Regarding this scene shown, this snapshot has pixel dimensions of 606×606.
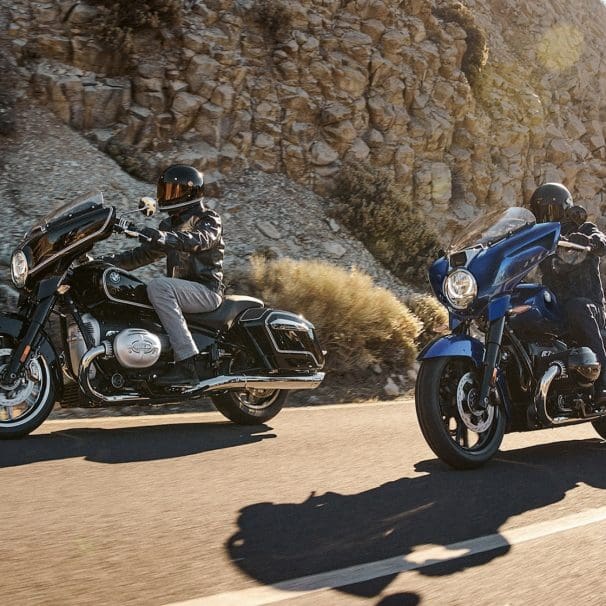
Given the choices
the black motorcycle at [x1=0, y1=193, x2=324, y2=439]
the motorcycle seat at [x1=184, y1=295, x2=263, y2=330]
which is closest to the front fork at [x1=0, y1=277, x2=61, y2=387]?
the black motorcycle at [x1=0, y1=193, x2=324, y2=439]

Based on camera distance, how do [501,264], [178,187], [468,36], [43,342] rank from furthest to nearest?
[468,36], [178,187], [43,342], [501,264]

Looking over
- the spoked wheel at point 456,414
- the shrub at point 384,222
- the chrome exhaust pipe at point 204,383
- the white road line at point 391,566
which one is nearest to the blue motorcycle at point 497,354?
the spoked wheel at point 456,414

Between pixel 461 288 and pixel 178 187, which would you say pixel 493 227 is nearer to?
pixel 461 288

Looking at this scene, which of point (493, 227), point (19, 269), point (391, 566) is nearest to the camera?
point (391, 566)

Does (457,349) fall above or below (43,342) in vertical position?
above

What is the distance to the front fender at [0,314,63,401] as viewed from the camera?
19.8 ft

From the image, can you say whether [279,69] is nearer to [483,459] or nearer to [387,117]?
[387,117]

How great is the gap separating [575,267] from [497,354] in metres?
1.46

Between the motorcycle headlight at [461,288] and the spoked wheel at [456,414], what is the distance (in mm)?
370

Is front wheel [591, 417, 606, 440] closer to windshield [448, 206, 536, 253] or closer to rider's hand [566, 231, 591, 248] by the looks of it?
rider's hand [566, 231, 591, 248]

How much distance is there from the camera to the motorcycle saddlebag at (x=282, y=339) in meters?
7.20

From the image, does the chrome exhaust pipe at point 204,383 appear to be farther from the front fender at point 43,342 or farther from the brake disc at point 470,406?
the brake disc at point 470,406

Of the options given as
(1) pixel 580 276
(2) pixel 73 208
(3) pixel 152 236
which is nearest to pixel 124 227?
(3) pixel 152 236

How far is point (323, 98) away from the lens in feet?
66.0
